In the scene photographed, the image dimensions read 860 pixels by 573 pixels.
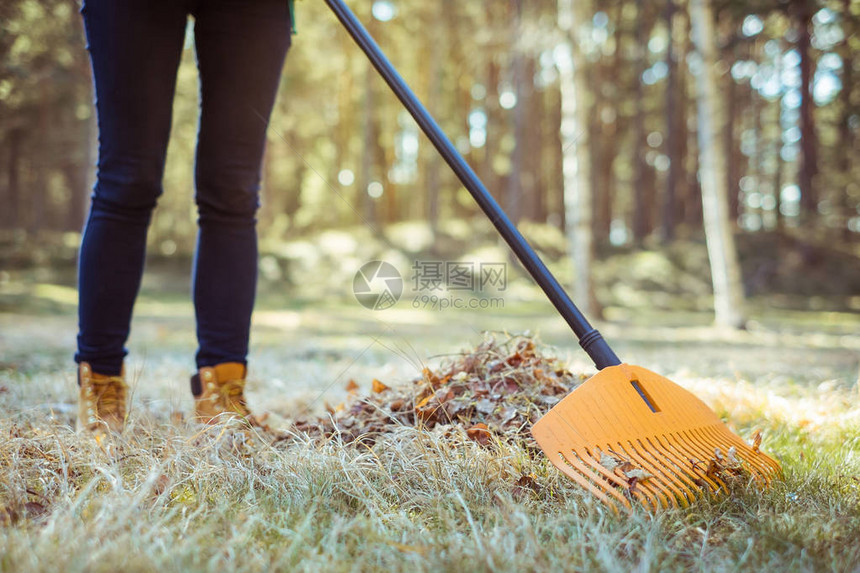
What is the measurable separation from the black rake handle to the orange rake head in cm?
11

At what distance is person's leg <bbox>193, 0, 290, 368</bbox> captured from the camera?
173 cm

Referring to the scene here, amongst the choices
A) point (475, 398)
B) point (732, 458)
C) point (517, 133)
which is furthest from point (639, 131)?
point (732, 458)

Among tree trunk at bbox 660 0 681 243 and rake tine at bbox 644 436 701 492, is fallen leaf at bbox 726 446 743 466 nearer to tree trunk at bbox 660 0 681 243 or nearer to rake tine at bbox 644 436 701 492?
rake tine at bbox 644 436 701 492

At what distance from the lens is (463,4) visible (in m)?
15.0

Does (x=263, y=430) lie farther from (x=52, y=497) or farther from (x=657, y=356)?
(x=657, y=356)

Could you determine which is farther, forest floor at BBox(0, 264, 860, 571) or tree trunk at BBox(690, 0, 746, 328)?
tree trunk at BBox(690, 0, 746, 328)

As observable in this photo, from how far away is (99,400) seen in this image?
5.28 ft

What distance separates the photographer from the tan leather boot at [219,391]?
1.65 meters

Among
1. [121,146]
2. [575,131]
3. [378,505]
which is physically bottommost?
[378,505]

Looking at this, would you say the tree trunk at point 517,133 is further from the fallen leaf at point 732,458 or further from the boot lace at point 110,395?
the fallen leaf at point 732,458

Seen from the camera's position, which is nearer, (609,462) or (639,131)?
(609,462)

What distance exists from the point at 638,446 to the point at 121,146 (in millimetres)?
1516

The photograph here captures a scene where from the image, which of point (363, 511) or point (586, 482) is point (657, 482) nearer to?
point (586, 482)

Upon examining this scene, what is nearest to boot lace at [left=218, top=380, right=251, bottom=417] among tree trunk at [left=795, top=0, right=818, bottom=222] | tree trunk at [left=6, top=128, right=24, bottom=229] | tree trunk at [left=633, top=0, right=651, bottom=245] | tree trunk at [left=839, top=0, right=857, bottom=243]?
tree trunk at [left=795, top=0, right=818, bottom=222]
